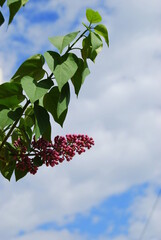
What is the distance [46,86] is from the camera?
1700 mm

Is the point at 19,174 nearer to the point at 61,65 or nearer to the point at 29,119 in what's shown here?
the point at 29,119

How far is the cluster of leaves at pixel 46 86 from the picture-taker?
1662mm

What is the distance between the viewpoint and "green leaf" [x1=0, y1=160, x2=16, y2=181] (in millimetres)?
1912

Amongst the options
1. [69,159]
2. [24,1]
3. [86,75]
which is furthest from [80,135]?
[24,1]

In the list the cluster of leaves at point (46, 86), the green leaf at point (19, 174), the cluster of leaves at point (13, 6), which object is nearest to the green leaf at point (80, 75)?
the cluster of leaves at point (46, 86)

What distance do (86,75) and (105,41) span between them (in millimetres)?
203

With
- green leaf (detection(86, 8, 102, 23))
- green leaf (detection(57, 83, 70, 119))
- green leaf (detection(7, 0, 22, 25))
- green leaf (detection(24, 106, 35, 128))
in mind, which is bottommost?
green leaf (detection(57, 83, 70, 119))

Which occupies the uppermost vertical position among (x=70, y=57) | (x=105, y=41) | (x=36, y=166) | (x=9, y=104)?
(x=105, y=41)

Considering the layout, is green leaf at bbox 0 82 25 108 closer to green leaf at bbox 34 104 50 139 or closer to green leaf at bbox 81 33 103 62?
green leaf at bbox 34 104 50 139

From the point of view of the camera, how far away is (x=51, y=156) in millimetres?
1785

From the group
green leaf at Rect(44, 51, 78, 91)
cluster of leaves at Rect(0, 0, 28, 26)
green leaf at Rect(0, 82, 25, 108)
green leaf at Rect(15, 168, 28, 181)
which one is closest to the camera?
green leaf at Rect(44, 51, 78, 91)

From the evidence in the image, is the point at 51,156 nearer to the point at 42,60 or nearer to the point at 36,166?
the point at 36,166

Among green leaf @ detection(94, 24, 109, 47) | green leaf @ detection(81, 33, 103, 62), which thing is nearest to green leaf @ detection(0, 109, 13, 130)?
green leaf @ detection(81, 33, 103, 62)

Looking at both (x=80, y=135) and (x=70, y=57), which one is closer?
(x=70, y=57)
